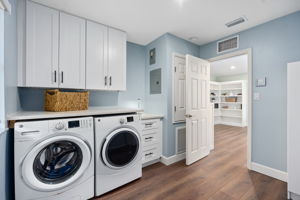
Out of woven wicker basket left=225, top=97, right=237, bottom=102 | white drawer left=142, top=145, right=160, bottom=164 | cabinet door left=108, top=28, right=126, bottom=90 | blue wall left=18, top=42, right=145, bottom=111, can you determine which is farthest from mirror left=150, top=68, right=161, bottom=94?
woven wicker basket left=225, top=97, right=237, bottom=102

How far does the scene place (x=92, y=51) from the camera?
2.01 metres

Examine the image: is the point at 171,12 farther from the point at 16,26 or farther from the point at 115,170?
the point at 115,170

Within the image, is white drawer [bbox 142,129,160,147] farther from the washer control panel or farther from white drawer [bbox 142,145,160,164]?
the washer control panel

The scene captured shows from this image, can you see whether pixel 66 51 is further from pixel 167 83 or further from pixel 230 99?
pixel 230 99

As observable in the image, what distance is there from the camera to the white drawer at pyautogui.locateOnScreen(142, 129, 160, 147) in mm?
2252

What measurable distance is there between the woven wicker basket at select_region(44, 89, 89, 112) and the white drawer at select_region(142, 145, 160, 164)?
4.01 ft

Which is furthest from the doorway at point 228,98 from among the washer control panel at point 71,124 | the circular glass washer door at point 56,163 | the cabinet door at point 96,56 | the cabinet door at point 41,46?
the cabinet door at point 41,46

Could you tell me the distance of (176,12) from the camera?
183 cm

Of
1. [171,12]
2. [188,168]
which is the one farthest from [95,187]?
[171,12]

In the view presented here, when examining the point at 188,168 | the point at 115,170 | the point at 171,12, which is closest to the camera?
the point at 115,170

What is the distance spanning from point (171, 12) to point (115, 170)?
7.29ft

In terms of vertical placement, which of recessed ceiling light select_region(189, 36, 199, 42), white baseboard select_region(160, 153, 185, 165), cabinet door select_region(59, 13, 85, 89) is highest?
recessed ceiling light select_region(189, 36, 199, 42)

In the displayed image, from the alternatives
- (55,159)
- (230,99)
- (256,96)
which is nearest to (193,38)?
(256,96)

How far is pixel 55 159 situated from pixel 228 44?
10.3ft
